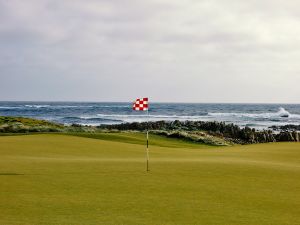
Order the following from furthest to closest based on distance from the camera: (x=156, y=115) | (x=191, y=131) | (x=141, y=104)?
(x=156, y=115) → (x=191, y=131) → (x=141, y=104)

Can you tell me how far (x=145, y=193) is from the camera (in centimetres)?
991

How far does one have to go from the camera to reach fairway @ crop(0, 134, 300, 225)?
25.9 ft

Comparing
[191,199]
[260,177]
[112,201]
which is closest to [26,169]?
[112,201]

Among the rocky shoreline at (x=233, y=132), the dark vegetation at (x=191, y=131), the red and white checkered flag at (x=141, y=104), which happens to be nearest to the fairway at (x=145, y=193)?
the red and white checkered flag at (x=141, y=104)

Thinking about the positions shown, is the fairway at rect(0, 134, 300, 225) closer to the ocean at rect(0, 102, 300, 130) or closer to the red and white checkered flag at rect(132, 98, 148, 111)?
the red and white checkered flag at rect(132, 98, 148, 111)

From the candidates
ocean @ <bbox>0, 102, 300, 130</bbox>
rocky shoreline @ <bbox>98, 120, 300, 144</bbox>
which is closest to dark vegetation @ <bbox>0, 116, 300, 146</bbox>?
rocky shoreline @ <bbox>98, 120, 300, 144</bbox>

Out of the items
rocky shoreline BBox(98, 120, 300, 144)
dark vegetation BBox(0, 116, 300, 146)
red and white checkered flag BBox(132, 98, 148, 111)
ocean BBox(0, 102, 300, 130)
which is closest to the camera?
red and white checkered flag BBox(132, 98, 148, 111)

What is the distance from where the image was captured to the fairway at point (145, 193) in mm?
7902

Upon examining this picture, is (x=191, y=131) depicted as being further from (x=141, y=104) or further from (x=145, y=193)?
(x=145, y=193)

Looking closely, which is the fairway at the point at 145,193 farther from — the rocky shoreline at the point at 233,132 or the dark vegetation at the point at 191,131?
the rocky shoreline at the point at 233,132

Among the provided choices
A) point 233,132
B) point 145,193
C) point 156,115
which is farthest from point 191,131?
point 156,115

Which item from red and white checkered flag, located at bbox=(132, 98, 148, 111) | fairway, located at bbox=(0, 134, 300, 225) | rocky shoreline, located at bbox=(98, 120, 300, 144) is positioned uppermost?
red and white checkered flag, located at bbox=(132, 98, 148, 111)

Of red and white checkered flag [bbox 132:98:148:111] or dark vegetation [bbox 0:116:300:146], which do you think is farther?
dark vegetation [bbox 0:116:300:146]

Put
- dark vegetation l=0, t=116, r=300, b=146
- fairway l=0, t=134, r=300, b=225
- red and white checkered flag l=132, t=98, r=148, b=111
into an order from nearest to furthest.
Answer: fairway l=0, t=134, r=300, b=225
red and white checkered flag l=132, t=98, r=148, b=111
dark vegetation l=0, t=116, r=300, b=146
